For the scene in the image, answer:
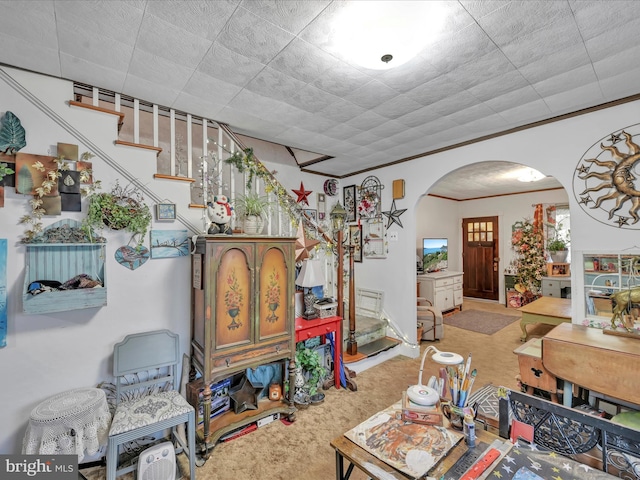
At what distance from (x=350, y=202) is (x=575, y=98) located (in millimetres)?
2813

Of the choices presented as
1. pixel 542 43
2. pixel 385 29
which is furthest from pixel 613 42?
pixel 385 29

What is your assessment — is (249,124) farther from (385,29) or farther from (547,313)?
(547,313)

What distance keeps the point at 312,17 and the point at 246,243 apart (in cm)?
148

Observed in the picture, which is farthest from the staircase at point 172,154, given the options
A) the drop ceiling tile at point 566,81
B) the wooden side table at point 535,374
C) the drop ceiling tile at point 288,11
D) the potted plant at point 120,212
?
the drop ceiling tile at point 566,81

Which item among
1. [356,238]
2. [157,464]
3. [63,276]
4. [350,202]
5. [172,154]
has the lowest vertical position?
[157,464]

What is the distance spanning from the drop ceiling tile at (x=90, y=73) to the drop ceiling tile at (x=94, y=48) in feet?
0.15

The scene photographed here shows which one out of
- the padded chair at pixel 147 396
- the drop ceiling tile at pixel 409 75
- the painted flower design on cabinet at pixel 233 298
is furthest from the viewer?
the painted flower design on cabinet at pixel 233 298

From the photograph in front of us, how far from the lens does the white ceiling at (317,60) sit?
1.40 meters

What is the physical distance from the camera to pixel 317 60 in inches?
69.5

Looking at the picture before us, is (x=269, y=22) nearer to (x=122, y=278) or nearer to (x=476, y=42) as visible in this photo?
(x=476, y=42)

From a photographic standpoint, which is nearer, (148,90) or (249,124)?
(148,90)

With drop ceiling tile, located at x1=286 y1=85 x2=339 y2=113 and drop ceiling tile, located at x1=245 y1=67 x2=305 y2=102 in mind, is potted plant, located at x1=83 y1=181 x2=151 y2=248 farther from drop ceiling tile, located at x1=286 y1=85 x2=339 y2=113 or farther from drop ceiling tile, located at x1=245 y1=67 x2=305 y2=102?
drop ceiling tile, located at x1=286 y1=85 x2=339 y2=113

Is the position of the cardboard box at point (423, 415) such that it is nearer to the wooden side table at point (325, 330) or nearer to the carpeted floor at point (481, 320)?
the wooden side table at point (325, 330)

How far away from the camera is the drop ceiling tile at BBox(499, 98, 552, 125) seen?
2355 mm
